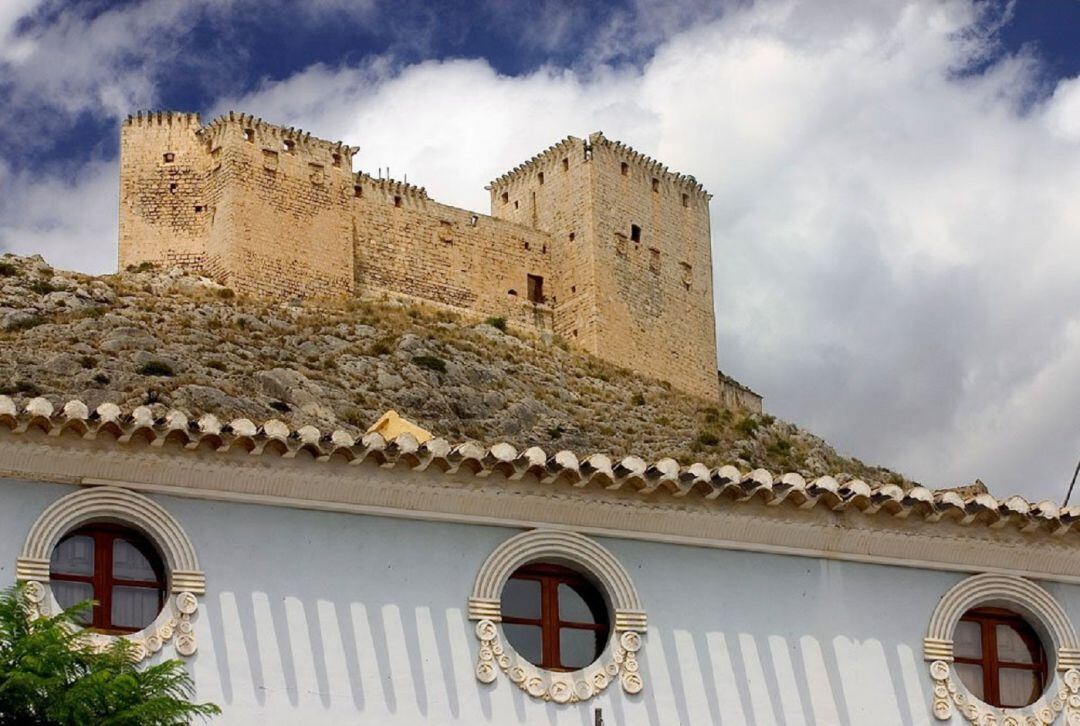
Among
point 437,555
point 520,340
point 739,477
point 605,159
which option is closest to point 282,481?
point 437,555

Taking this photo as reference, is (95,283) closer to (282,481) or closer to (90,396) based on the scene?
(90,396)

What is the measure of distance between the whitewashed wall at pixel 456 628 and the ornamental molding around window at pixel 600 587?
91 millimetres

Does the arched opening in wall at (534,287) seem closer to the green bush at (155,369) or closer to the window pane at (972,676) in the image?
the green bush at (155,369)

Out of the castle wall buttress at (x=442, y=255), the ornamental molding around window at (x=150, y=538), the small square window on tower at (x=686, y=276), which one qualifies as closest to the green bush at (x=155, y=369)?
the castle wall buttress at (x=442, y=255)

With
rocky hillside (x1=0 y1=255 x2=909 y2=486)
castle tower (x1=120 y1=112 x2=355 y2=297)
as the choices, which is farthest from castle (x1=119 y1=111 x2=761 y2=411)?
rocky hillside (x1=0 y1=255 x2=909 y2=486)

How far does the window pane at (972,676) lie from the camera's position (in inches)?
656

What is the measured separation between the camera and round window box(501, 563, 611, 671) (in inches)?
614

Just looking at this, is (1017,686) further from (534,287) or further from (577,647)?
(534,287)

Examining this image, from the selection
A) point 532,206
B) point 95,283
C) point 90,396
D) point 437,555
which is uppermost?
point 532,206

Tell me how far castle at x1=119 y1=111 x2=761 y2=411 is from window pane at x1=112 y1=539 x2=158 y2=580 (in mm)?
54306

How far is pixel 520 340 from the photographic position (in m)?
73.9

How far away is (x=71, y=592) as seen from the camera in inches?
569

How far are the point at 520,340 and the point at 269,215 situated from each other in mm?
9865

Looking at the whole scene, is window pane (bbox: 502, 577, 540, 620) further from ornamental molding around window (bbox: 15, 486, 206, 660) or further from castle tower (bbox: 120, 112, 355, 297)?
castle tower (bbox: 120, 112, 355, 297)
